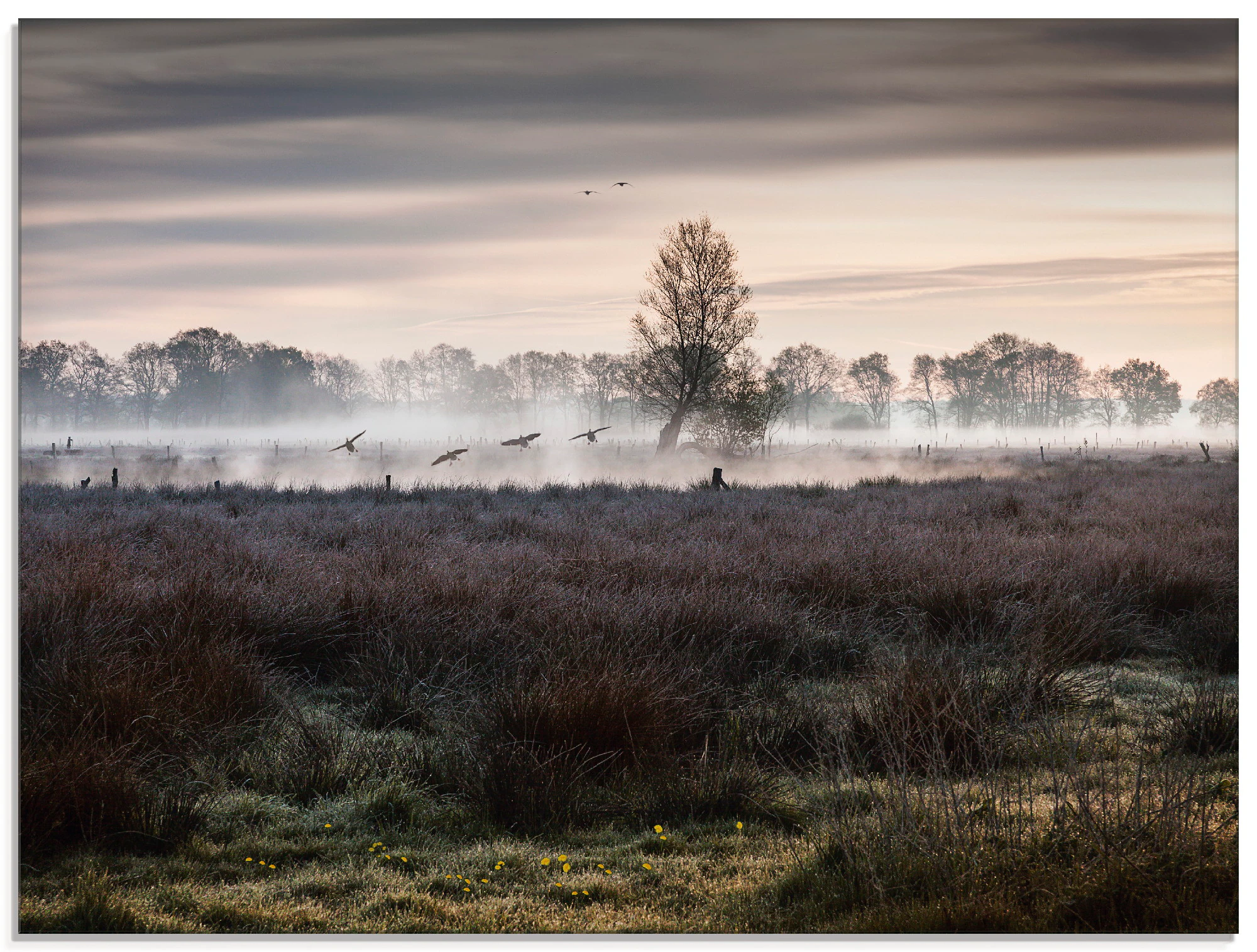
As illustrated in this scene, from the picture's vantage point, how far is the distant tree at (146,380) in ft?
65.5

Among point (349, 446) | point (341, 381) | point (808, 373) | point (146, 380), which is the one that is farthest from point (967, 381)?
point (146, 380)

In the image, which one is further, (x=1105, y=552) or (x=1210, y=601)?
(x=1105, y=552)

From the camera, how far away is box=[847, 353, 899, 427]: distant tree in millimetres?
59281

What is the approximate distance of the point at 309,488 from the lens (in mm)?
18859

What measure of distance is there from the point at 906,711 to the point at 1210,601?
494 cm

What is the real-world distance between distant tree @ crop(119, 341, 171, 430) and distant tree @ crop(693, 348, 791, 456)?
16.1 metres

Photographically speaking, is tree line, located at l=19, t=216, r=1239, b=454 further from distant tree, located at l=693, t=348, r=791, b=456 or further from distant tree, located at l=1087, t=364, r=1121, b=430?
distant tree, located at l=1087, t=364, r=1121, b=430

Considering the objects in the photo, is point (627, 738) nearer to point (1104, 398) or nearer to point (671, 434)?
point (671, 434)

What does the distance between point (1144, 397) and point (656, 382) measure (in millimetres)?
16611

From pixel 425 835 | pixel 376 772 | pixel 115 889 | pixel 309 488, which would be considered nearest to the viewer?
pixel 115 889

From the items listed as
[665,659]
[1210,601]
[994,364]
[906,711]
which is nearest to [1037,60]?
[906,711]

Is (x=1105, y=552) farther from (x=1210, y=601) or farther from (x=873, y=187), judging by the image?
(x=873, y=187)

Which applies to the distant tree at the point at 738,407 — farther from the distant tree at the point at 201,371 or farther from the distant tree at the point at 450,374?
the distant tree at the point at 201,371

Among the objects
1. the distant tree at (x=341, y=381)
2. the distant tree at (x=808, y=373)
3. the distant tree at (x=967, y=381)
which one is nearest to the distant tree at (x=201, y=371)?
the distant tree at (x=341, y=381)
